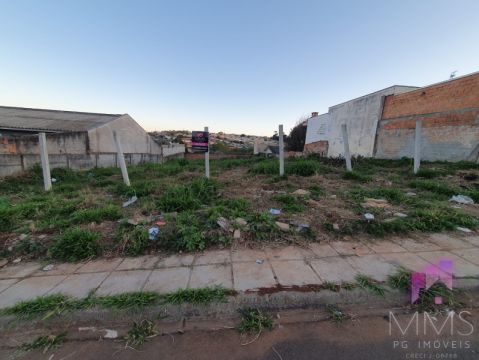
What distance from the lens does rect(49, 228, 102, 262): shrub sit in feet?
7.76

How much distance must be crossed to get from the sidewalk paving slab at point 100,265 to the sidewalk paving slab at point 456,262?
131 inches

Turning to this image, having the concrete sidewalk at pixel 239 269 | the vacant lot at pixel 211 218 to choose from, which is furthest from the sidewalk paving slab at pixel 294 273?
the vacant lot at pixel 211 218

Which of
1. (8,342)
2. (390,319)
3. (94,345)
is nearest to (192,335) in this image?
(94,345)

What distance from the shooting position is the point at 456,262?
212 centimetres

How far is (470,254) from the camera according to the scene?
2.27 meters

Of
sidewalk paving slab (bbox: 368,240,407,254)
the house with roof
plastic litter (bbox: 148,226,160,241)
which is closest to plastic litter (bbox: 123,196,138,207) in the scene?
plastic litter (bbox: 148,226,160,241)

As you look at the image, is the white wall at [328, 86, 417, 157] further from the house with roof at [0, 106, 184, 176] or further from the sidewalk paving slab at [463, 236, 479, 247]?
the house with roof at [0, 106, 184, 176]

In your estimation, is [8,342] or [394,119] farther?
[394,119]

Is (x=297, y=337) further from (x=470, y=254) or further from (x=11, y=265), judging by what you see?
(x=11, y=265)

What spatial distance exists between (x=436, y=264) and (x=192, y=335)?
7.94 feet

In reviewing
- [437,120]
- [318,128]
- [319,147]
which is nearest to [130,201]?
[437,120]

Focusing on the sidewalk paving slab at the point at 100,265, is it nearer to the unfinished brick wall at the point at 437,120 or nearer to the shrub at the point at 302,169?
the shrub at the point at 302,169

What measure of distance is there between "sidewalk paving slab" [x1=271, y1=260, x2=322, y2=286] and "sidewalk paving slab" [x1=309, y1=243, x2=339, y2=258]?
10.6 inches

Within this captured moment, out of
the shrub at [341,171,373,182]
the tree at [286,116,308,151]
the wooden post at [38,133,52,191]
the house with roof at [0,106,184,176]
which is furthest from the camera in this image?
the tree at [286,116,308,151]
